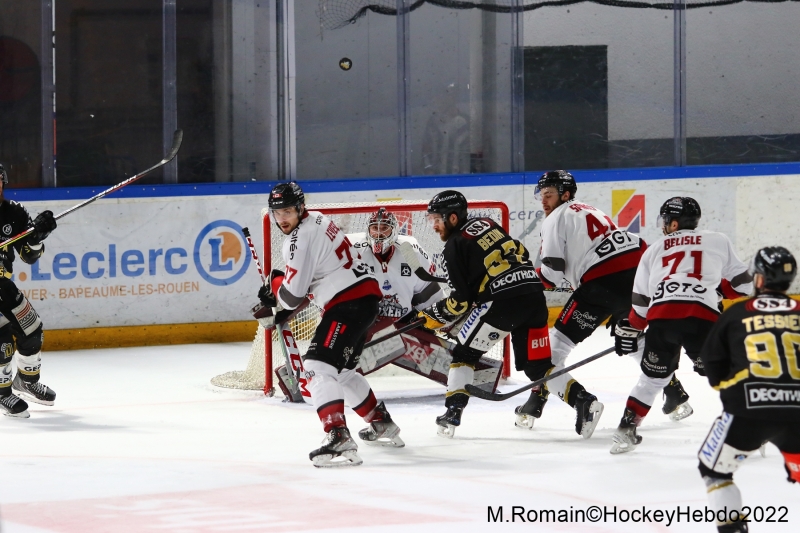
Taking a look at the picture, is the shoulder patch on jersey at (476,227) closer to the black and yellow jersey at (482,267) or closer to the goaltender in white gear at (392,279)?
the black and yellow jersey at (482,267)

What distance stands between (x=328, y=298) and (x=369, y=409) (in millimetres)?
489

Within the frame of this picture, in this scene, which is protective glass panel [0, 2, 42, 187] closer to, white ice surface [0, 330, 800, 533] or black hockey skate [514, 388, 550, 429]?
white ice surface [0, 330, 800, 533]

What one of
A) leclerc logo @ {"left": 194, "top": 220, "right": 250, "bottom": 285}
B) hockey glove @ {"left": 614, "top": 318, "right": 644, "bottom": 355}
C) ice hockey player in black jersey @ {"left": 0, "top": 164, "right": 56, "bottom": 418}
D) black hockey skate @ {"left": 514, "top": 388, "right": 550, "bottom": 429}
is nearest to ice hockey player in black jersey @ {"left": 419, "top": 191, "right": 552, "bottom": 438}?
black hockey skate @ {"left": 514, "top": 388, "right": 550, "bottom": 429}

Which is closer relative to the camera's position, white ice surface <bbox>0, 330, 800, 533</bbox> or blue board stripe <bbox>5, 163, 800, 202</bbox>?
white ice surface <bbox>0, 330, 800, 533</bbox>

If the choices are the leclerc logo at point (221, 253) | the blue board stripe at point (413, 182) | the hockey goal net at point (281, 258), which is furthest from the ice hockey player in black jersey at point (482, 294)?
the blue board stripe at point (413, 182)

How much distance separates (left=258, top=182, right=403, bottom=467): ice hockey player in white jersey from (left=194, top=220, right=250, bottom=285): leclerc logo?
3.21m

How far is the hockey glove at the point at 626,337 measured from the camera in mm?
4957

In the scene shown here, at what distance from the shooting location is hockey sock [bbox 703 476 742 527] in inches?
128

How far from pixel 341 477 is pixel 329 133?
15.0 ft

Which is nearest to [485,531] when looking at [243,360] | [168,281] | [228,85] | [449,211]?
[449,211]

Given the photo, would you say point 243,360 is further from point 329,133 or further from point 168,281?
point 329,133

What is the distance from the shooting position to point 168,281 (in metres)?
7.90

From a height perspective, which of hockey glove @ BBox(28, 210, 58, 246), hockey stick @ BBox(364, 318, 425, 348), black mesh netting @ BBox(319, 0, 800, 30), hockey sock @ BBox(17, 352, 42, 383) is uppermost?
black mesh netting @ BBox(319, 0, 800, 30)

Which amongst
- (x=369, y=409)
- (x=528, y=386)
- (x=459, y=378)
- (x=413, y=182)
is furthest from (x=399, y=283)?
(x=413, y=182)
